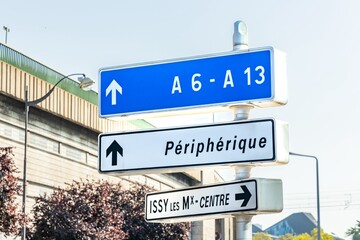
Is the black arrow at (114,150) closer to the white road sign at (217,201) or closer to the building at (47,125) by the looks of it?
the white road sign at (217,201)

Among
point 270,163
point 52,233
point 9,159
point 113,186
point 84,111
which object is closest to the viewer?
point 270,163

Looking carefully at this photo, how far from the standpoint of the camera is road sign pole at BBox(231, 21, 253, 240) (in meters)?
8.09

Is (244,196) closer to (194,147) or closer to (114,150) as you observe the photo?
(194,147)

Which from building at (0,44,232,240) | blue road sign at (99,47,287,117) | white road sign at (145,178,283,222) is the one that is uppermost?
building at (0,44,232,240)

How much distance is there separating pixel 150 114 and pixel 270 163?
1.25 m

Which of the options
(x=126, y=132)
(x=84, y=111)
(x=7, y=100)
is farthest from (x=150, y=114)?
(x=84, y=111)

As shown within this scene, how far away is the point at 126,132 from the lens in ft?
28.5

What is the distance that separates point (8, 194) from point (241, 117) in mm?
25254

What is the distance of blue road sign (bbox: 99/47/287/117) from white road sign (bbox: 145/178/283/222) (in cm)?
71

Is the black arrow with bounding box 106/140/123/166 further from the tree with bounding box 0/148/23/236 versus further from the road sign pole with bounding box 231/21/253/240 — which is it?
the tree with bounding box 0/148/23/236

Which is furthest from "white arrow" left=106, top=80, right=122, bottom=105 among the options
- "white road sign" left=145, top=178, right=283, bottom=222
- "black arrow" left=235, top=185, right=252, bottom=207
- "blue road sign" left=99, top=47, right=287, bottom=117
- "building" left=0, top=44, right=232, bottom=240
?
"building" left=0, top=44, right=232, bottom=240

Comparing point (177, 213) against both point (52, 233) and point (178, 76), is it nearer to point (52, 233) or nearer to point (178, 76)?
point (178, 76)

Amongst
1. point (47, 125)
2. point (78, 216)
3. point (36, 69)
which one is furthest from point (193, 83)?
point (47, 125)

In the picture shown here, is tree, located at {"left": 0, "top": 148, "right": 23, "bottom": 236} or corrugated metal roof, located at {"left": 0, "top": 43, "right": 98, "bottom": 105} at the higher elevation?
corrugated metal roof, located at {"left": 0, "top": 43, "right": 98, "bottom": 105}
